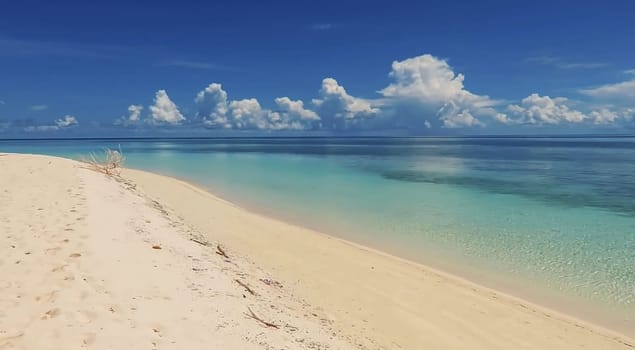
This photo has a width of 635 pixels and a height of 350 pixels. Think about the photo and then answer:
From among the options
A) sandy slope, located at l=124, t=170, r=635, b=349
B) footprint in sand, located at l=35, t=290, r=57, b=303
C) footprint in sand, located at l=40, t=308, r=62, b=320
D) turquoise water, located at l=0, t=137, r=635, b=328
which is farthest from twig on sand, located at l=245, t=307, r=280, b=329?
turquoise water, located at l=0, t=137, r=635, b=328

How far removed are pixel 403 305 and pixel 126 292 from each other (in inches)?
233

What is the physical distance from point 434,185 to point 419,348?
26.5m

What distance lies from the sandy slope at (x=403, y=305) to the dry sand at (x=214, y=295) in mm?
29

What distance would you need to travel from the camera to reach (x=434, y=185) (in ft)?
109

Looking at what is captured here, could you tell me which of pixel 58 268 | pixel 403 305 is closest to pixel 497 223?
pixel 403 305

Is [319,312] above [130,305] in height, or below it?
below

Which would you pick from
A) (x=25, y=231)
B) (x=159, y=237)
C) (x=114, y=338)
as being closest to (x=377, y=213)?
(x=159, y=237)

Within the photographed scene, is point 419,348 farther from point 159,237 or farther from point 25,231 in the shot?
point 25,231

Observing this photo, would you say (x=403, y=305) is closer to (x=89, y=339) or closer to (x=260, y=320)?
(x=260, y=320)

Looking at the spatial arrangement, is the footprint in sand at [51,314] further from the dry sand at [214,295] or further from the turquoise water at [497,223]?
the turquoise water at [497,223]

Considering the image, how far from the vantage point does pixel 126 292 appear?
7.08m

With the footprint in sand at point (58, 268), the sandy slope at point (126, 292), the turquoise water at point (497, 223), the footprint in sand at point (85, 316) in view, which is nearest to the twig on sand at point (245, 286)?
the sandy slope at point (126, 292)

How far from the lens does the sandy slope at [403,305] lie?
8344mm

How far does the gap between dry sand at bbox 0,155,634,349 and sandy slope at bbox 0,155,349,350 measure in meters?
0.02
